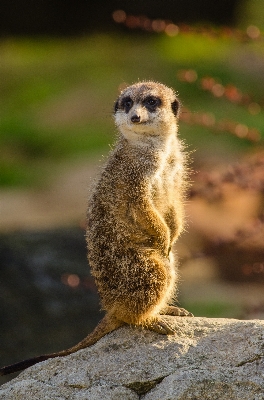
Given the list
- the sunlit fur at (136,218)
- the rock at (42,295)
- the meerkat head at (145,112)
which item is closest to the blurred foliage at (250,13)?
the rock at (42,295)

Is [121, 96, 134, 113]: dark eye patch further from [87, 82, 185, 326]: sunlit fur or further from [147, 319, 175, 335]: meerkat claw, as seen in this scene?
[147, 319, 175, 335]: meerkat claw

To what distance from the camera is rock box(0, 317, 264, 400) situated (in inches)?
92.4

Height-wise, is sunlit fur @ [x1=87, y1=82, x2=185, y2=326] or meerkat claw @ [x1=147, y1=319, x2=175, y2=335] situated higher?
sunlit fur @ [x1=87, y1=82, x2=185, y2=326]

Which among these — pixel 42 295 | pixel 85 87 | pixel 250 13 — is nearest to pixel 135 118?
pixel 42 295

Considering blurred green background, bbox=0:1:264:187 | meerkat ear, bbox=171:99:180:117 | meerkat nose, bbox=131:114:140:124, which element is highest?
blurred green background, bbox=0:1:264:187

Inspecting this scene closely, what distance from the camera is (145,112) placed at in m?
2.71

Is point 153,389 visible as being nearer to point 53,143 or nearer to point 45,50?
point 53,143

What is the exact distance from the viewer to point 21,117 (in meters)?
9.34

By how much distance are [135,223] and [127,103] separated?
452 mm

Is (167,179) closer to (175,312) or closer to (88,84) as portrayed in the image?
(175,312)

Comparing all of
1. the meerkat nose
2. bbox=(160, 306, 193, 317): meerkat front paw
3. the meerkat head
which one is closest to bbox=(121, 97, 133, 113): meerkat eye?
the meerkat head

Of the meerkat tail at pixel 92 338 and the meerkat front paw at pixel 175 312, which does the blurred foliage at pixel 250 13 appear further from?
the meerkat tail at pixel 92 338

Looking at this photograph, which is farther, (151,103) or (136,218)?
(151,103)

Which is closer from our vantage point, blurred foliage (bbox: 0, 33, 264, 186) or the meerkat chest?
the meerkat chest
